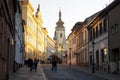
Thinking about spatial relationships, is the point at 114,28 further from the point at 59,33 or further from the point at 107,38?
the point at 59,33

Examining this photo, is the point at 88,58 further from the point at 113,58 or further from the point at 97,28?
the point at 113,58

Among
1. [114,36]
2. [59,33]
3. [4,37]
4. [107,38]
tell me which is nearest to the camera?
[4,37]

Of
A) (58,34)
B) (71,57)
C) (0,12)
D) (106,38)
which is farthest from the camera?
(58,34)

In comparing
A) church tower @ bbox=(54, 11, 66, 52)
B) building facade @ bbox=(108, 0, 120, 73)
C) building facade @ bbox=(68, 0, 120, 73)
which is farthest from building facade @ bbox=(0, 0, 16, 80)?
church tower @ bbox=(54, 11, 66, 52)

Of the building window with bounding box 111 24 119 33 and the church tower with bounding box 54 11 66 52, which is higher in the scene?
the church tower with bounding box 54 11 66 52

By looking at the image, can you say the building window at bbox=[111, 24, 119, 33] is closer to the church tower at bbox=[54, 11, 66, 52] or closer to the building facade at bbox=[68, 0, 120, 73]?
the building facade at bbox=[68, 0, 120, 73]

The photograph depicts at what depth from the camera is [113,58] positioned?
4294 centimetres

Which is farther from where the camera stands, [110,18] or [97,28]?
[97,28]

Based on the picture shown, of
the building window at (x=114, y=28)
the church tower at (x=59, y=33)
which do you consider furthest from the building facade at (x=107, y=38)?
the church tower at (x=59, y=33)

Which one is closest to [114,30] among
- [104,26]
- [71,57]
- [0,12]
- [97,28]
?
[104,26]

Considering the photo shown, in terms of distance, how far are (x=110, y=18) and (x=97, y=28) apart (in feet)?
30.2

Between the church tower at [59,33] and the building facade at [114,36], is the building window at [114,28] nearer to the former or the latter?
the building facade at [114,36]

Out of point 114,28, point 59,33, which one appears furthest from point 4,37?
point 59,33

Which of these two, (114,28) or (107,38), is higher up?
(114,28)
